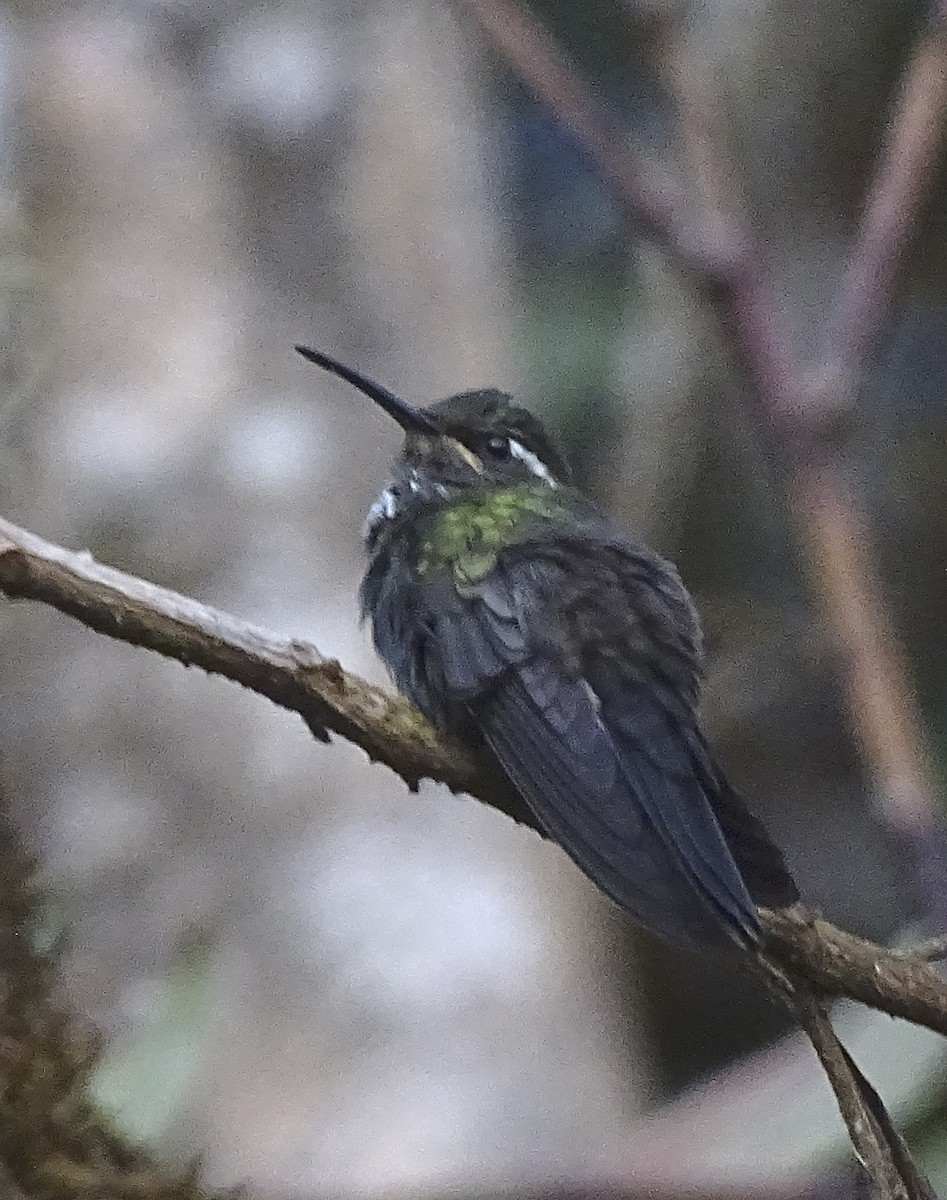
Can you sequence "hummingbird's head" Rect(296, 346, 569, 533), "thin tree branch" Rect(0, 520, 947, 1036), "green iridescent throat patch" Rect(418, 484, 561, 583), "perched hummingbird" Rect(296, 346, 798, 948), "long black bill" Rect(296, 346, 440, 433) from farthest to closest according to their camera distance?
"hummingbird's head" Rect(296, 346, 569, 533) → "long black bill" Rect(296, 346, 440, 433) → "green iridescent throat patch" Rect(418, 484, 561, 583) → "perched hummingbird" Rect(296, 346, 798, 948) → "thin tree branch" Rect(0, 520, 947, 1036)

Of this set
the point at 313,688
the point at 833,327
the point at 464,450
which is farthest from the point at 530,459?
the point at 313,688

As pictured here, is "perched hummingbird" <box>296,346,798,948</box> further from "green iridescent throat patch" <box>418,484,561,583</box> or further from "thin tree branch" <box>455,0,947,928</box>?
"thin tree branch" <box>455,0,947,928</box>

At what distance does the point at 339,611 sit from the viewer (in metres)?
3.01

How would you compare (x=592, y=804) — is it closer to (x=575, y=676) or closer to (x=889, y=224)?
(x=575, y=676)

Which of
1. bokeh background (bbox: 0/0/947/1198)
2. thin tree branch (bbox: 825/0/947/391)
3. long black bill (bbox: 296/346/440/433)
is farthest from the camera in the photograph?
bokeh background (bbox: 0/0/947/1198)

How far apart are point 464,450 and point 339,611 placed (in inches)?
38.4

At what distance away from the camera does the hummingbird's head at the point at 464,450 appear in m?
2.02

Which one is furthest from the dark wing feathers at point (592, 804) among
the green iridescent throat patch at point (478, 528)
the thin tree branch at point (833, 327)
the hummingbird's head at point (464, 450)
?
the thin tree branch at point (833, 327)

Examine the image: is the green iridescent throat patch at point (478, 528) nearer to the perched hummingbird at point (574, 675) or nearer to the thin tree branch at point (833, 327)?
the perched hummingbird at point (574, 675)

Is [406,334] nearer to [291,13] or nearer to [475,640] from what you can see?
[291,13]

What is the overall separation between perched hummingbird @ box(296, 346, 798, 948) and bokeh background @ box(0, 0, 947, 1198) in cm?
50

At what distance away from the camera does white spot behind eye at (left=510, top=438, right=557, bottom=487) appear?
2.11m

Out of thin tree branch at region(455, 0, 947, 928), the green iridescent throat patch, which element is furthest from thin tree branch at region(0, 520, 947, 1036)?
thin tree branch at region(455, 0, 947, 928)

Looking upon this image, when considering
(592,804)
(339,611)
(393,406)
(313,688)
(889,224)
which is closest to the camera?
(313,688)
